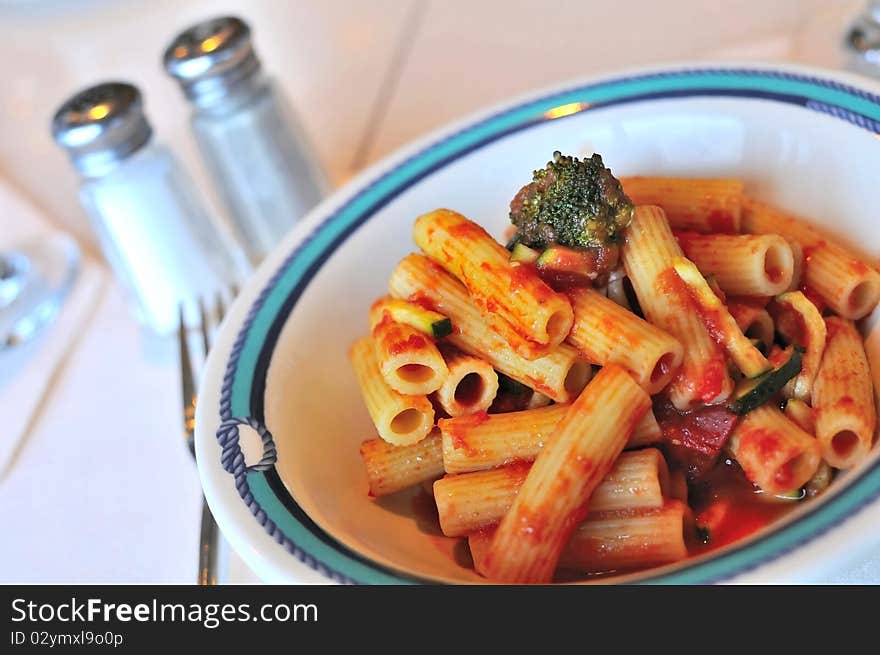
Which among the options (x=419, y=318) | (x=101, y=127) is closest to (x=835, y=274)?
(x=419, y=318)

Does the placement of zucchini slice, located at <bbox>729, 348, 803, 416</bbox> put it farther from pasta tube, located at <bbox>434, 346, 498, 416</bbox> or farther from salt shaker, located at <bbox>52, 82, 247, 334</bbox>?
salt shaker, located at <bbox>52, 82, 247, 334</bbox>

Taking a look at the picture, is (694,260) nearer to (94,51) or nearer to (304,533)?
(304,533)

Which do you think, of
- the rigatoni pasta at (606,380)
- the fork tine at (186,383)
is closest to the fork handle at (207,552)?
the fork tine at (186,383)

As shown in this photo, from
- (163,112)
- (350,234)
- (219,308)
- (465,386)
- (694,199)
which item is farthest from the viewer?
(163,112)

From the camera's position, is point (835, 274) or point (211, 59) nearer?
point (835, 274)

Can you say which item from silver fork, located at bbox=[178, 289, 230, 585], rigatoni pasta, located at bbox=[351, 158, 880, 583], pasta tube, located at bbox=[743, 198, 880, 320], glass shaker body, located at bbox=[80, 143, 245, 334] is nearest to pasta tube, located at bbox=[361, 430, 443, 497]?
rigatoni pasta, located at bbox=[351, 158, 880, 583]

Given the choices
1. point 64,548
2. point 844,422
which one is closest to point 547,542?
point 844,422

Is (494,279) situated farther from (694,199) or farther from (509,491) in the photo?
(694,199)
